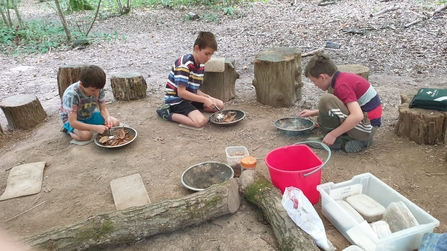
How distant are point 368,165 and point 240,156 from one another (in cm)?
110

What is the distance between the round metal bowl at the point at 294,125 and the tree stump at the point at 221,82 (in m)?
1.09

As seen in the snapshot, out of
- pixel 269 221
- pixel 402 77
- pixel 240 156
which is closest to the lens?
pixel 269 221

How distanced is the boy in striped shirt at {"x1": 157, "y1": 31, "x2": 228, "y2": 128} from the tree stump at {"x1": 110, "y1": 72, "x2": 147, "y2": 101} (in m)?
0.82

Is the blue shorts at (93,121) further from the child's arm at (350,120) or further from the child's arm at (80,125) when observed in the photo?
the child's arm at (350,120)

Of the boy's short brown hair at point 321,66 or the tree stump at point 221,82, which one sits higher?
the boy's short brown hair at point 321,66

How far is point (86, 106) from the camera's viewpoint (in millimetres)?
3607

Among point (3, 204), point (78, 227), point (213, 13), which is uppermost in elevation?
point (213, 13)

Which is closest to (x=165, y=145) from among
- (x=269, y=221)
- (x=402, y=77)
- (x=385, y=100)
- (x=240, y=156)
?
(x=240, y=156)

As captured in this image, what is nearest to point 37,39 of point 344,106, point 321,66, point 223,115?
point 223,115

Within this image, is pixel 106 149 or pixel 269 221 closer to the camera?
pixel 269 221

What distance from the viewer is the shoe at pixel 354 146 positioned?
10.1 feet

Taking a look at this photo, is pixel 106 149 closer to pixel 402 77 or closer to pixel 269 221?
pixel 269 221

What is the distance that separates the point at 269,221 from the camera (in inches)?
87.0

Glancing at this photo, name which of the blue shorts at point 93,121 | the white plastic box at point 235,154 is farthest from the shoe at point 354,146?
the blue shorts at point 93,121
